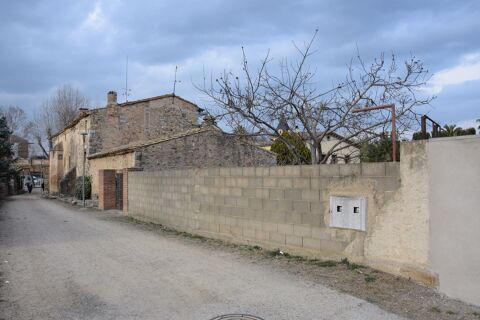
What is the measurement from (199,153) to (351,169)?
15291mm

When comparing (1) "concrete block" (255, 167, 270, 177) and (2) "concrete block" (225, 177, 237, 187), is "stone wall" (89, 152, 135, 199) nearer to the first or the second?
(2) "concrete block" (225, 177, 237, 187)

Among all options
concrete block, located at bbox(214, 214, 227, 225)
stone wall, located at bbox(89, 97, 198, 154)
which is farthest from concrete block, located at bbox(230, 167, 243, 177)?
stone wall, located at bbox(89, 97, 198, 154)

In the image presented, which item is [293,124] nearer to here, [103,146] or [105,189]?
[105,189]

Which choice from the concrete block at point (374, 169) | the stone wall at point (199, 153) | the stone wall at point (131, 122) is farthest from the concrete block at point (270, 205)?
the stone wall at point (131, 122)

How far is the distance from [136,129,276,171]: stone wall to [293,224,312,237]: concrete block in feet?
36.4

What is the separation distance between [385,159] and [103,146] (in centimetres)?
2308

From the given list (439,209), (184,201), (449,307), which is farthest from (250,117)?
(449,307)

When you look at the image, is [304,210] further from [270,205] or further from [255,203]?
[255,203]

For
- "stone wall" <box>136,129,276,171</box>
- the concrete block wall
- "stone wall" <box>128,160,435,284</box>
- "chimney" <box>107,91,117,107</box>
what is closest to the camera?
"stone wall" <box>128,160,435,284</box>

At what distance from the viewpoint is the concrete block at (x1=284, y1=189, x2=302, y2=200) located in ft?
27.4

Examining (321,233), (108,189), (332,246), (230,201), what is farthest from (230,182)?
(108,189)

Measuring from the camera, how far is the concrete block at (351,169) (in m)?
7.18

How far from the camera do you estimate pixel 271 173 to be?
9.05 metres

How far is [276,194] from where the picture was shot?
8898 mm
